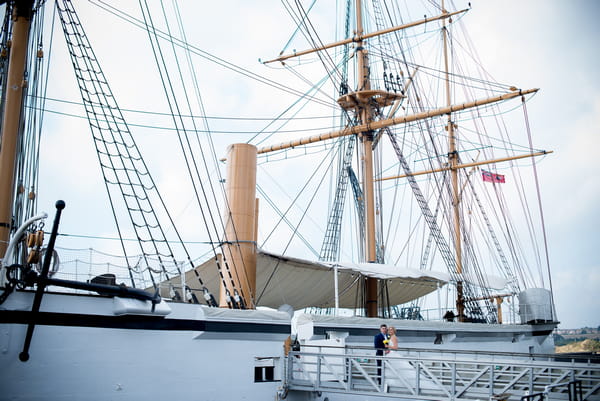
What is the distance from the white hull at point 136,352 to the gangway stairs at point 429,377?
607 millimetres

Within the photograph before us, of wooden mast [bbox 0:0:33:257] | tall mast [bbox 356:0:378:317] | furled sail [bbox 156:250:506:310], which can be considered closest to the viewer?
wooden mast [bbox 0:0:33:257]

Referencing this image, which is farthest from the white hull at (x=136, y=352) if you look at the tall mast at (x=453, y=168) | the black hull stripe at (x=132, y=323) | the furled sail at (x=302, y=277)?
the tall mast at (x=453, y=168)

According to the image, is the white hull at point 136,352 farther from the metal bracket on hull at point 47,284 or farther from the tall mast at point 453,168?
the tall mast at point 453,168

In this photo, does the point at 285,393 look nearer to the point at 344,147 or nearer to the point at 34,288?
the point at 34,288

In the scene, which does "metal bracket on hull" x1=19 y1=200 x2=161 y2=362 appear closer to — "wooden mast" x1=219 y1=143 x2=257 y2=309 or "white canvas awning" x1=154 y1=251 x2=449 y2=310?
"wooden mast" x1=219 y1=143 x2=257 y2=309

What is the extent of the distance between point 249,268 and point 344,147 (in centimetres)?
1222

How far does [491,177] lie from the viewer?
34.0m

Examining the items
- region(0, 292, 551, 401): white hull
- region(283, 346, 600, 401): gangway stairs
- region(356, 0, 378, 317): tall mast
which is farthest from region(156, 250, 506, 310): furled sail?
region(283, 346, 600, 401): gangway stairs

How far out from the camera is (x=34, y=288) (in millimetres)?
9023

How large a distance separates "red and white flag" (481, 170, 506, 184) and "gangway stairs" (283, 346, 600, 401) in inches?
915

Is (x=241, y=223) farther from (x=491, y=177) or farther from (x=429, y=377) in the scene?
(x=491, y=177)

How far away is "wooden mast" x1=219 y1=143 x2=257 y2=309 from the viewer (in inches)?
535

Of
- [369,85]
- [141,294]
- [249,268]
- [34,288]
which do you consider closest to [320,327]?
[249,268]

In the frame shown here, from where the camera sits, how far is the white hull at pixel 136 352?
8.15 metres
